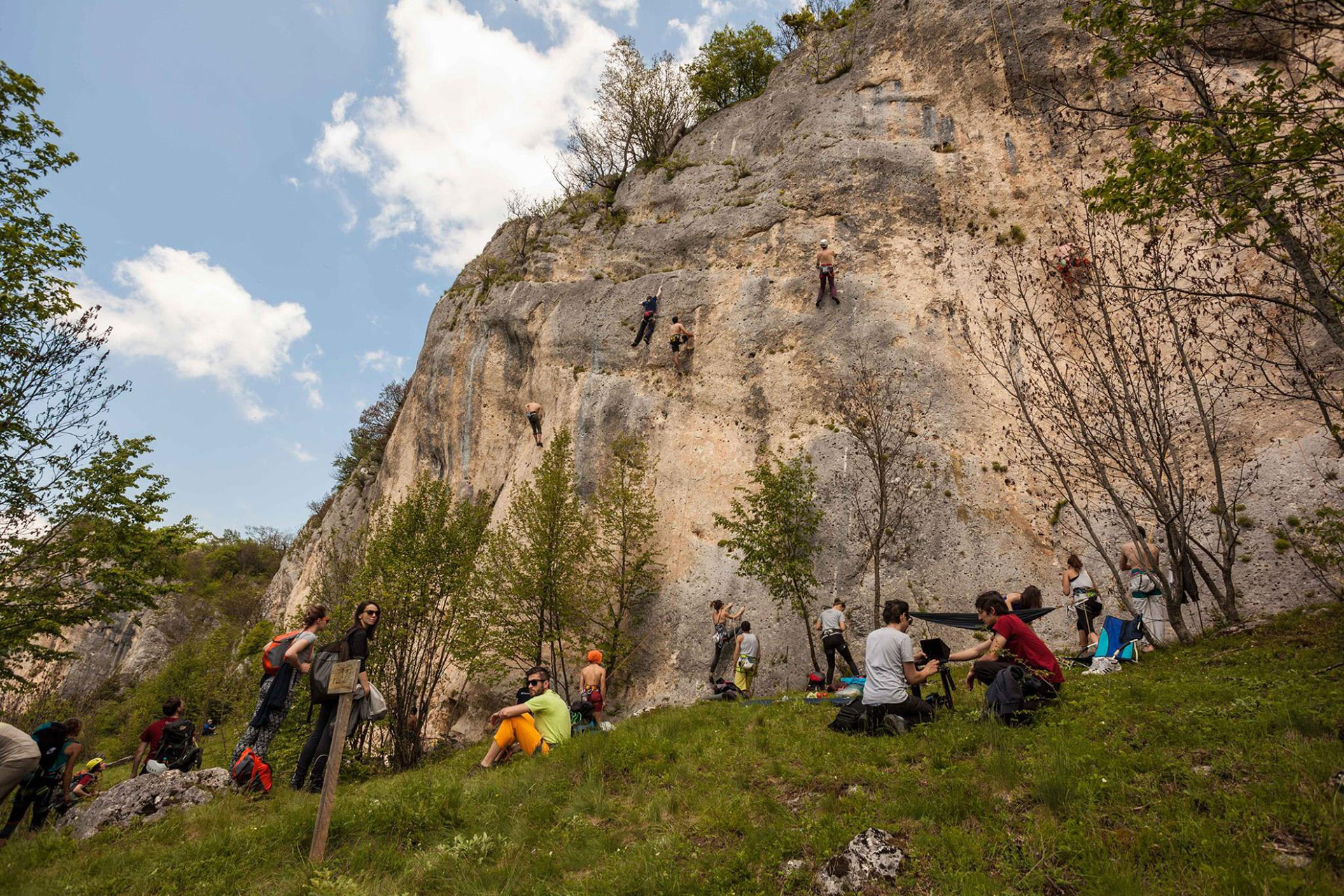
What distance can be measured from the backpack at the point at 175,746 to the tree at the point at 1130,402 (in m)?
15.4

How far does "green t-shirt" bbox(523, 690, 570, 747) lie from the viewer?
358 inches

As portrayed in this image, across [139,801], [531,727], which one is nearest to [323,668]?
[139,801]

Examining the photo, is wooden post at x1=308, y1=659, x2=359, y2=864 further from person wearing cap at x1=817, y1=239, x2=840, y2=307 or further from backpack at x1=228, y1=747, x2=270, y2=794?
person wearing cap at x1=817, y1=239, x2=840, y2=307

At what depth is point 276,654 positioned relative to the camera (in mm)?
8633

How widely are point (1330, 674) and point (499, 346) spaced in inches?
1138

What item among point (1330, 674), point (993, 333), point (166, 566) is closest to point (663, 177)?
point (993, 333)

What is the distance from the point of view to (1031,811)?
5109mm

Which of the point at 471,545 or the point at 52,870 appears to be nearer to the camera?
the point at 52,870

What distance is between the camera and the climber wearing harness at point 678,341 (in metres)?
23.8

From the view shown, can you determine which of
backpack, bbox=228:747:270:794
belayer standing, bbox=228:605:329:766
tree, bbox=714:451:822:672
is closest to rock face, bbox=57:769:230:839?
backpack, bbox=228:747:270:794

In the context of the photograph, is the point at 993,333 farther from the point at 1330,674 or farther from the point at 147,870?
the point at 147,870

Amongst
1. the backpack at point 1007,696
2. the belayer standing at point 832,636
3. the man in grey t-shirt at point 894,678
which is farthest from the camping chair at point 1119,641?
the man in grey t-shirt at point 894,678

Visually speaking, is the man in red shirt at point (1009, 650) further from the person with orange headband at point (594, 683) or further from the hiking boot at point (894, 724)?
the person with orange headband at point (594, 683)

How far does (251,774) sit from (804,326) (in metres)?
19.5
